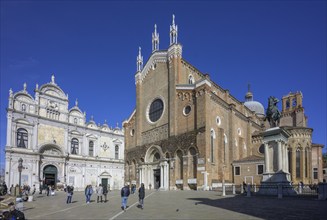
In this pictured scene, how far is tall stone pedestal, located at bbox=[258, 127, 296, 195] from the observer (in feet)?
60.6

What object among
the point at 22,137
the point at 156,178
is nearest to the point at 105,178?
the point at 22,137

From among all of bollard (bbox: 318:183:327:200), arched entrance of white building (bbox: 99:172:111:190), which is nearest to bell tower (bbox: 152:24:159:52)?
arched entrance of white building (bbox: 99:172:111:190)

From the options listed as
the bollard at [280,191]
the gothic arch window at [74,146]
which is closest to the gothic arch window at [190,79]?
the bollard at [280,191]

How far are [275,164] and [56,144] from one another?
3483 cm

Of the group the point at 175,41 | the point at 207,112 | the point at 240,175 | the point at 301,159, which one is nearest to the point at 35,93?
the point at 175,41

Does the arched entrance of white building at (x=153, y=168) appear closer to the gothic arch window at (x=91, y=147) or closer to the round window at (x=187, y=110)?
the round window at (x=187, y=110)

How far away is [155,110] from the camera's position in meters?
38.2

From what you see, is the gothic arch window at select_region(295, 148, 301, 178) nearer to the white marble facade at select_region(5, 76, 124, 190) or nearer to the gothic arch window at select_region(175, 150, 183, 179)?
the gothic arch window at select_region(175, 150, 183, 179)

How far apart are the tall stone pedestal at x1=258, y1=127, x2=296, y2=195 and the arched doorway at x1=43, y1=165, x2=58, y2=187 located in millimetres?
33470


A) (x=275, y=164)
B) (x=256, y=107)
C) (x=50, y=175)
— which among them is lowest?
(x=50, y=175)

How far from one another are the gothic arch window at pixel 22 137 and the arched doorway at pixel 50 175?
4800 mm

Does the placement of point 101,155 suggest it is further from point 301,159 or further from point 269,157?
point 269,157

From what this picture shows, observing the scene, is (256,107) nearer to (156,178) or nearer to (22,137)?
(156,178)

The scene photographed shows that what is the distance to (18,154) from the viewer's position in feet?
128
